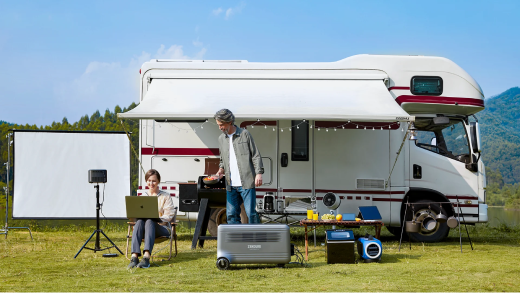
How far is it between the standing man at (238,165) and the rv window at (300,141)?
226cm

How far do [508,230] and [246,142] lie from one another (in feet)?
24.3

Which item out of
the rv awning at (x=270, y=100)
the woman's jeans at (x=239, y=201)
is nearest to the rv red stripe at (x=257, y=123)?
the rv awning at (x=270, y=100)

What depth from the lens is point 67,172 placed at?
31.9ft

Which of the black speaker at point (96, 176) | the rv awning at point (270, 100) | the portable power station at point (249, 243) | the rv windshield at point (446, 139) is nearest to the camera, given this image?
the portable power station at point (249, 243)

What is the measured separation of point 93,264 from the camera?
5395 millimetres

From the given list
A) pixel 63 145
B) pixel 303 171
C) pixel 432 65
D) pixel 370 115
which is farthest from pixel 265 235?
pixel 63 145

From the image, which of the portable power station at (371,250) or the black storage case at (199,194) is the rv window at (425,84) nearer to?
the portable power station at (371,250)

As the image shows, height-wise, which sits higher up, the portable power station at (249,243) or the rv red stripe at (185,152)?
the rv red stripe at (185,152)

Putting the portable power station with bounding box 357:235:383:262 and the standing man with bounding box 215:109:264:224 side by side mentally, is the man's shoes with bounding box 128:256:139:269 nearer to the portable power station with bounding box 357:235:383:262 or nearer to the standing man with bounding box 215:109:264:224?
the standing man with bounding box 215:109:264:224

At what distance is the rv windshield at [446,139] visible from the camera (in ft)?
25.4

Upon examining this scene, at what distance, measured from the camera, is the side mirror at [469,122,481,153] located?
24.8 feet

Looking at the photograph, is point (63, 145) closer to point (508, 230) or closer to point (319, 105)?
point (319, 105)

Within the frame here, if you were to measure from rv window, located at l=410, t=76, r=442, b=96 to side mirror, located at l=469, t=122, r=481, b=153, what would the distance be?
737 millimetres

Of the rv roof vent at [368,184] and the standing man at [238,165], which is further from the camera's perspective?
the rv roof vent at [368,184]
